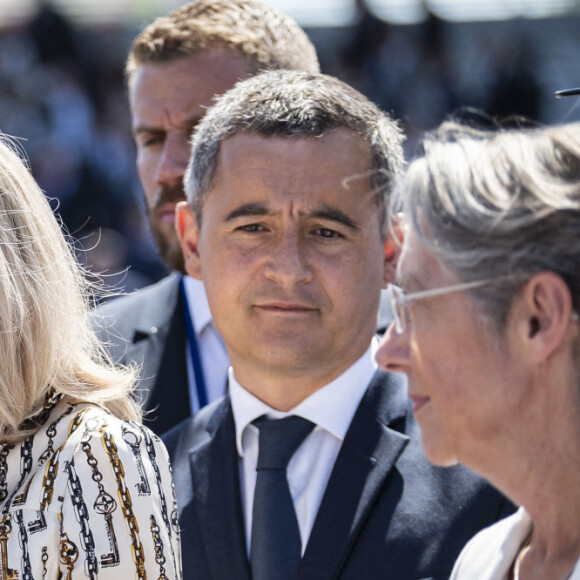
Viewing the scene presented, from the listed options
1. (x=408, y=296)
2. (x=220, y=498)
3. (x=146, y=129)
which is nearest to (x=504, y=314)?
(x=408, y=296)

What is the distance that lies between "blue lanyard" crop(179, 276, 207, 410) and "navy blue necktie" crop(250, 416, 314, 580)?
63 centimetres

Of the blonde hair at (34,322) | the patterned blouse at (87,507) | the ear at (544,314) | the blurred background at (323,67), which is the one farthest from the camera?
the blurred background at (323,67)

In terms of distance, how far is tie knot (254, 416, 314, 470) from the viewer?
234 centimetres

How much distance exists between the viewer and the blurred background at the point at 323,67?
340 inches

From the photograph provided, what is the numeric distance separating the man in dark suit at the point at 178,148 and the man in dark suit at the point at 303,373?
46 centimetres

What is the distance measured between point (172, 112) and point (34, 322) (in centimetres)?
130

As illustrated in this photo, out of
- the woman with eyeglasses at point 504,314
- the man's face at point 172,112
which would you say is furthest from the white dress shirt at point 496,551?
the man's face at point 172,112

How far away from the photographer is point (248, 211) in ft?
8.00

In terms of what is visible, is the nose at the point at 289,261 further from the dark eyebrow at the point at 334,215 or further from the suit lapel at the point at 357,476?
the suit lapel at the point at 357,476

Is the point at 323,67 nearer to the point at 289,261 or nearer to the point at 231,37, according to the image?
the point at 231,37

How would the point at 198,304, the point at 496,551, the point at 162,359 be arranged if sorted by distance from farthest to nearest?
the point at 198,304 → the point at 162,359 → the point at 496,551

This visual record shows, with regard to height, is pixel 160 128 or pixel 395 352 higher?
pixel 395 352

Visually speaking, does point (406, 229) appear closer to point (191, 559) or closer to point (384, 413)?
point (384, 413)

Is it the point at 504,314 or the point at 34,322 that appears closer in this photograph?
the point at 504,314
